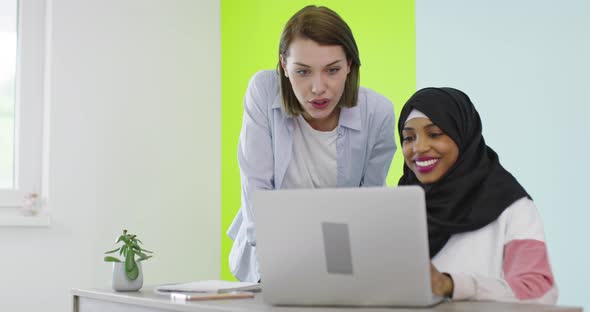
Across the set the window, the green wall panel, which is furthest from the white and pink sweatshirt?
the window

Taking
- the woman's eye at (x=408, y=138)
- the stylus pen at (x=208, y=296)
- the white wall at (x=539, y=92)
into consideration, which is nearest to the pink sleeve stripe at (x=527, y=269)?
the woman's eye at (x=408, y=138)

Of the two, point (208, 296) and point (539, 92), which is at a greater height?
point (539, 92)

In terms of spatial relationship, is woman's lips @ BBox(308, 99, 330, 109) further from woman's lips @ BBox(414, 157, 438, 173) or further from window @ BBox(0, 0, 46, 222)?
window @ BBox(0, 0, 46, 222)

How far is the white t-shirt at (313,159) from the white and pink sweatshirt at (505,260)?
0.52 metres

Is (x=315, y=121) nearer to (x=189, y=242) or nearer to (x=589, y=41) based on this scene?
(x=589, y=41)

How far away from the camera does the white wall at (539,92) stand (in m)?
2.28

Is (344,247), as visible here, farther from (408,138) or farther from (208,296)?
(408,138)

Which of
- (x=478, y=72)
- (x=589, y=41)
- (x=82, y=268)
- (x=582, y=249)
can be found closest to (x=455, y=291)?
(x=582, y=249)

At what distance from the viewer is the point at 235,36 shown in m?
3.83

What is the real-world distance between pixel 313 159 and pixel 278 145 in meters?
0.12

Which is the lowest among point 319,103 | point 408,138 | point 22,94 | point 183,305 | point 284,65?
point 183,305

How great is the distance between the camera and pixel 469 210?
5.59ft

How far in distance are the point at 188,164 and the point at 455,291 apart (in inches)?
100

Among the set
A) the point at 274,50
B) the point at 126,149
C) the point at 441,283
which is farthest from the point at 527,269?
the point at 126,149
